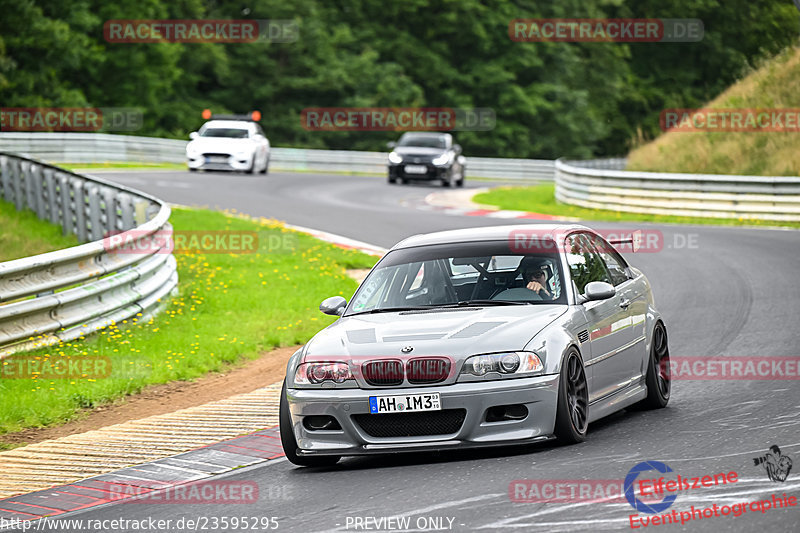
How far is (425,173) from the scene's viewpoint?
40.0 metres

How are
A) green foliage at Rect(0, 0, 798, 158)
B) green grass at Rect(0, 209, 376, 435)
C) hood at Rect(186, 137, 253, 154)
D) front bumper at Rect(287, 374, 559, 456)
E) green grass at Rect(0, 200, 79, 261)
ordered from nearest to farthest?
front bumper at Rect(287, 374, 559, 456) → green grass at Rect(0, 209, 376, 435) → green grass at Rect(0, 200, 79, 261) → hood at Rect(186, 137, 253, 154) → green foliage at Rect(0, 0, 798, 158)

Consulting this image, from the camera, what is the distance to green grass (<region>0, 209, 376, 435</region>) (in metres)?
10.6

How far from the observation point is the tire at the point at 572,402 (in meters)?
7.72

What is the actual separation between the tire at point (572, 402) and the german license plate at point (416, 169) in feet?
105

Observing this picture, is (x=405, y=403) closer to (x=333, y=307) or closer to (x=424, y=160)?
(x=333, y=307)

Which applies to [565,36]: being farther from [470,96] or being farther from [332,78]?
[332,78]

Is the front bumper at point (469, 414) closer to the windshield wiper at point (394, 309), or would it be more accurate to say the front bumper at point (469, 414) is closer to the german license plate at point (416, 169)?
the windshield wiper at point (394, 309)

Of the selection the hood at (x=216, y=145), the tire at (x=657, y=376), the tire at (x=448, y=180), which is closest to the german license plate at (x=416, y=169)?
the tire at (x=448, y=180)

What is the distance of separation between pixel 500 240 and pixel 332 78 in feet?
179

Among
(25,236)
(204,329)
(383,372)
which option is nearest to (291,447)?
(383,372)

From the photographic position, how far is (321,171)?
50.4 m

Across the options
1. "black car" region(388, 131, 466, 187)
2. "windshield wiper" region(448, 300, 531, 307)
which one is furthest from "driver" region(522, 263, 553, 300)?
"black car" region(388, 131, 466, 187)

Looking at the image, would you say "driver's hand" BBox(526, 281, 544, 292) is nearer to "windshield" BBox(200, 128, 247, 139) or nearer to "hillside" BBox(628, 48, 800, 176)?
"hillside" BBox(628, 48, 800, 176)

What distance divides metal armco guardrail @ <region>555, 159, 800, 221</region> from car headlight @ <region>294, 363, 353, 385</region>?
65.6ft
